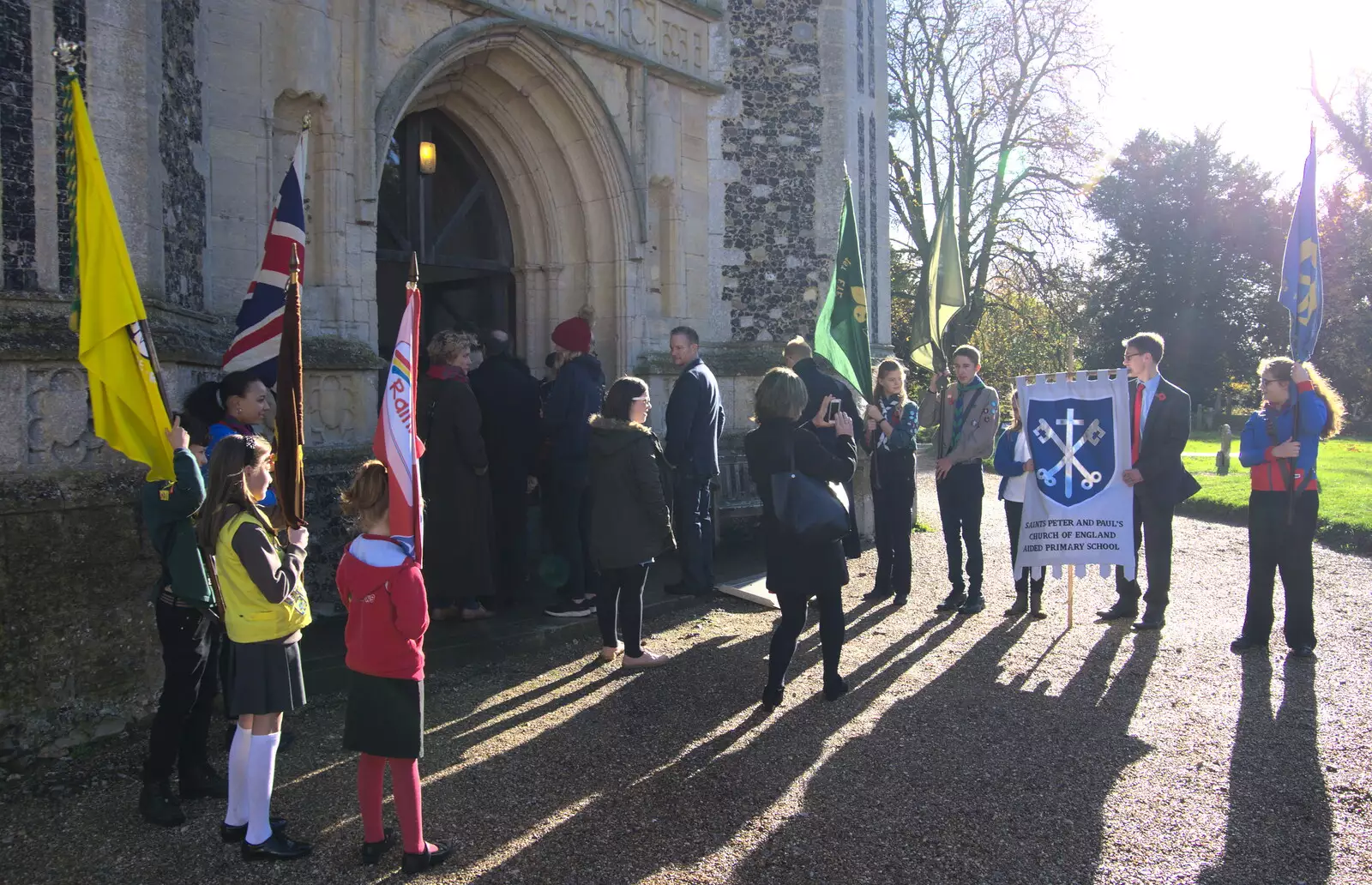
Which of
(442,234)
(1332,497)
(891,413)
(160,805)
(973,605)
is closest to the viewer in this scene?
(160,805)

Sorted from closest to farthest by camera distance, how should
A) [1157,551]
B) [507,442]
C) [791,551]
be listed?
[791,551] → [1157,551] → [507,442]

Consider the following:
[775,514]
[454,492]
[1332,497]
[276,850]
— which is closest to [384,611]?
[276,850]

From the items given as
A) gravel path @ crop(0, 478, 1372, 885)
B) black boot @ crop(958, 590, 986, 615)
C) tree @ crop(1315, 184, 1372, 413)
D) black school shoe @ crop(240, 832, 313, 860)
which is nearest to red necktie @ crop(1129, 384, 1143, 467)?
gravel path @ crop(0, 478, 1372, 885)

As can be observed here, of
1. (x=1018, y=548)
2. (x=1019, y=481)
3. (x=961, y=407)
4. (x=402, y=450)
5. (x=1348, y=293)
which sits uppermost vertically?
(x=1348, y=293)

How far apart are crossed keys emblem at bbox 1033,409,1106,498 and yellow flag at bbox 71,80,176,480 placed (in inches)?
190

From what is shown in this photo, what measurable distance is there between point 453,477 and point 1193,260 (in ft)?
89.1

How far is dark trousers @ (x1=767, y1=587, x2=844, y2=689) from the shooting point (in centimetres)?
494

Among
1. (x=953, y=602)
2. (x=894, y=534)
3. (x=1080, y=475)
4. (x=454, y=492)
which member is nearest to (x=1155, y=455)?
(x=1080, y=475)

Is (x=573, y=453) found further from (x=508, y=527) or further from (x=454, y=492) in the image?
(x=454, y=492)

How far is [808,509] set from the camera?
4.83m

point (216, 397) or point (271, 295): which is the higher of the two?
point (271, 295)

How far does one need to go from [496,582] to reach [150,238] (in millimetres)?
2923

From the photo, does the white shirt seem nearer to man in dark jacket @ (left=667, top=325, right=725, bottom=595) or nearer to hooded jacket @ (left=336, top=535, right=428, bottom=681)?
man in dark jacket @ (left=667, top=325, right=725, bottom=595)

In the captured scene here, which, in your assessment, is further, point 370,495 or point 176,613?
point 176,613
